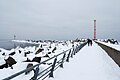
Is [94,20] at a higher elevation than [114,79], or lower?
higher

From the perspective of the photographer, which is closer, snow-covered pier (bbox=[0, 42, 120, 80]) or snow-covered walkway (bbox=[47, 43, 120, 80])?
snow-covered pier (bbox=[0, 42, 120, 80])

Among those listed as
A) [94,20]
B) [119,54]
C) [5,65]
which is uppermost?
[94,20]

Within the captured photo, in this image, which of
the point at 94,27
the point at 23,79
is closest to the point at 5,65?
the point at 23,79

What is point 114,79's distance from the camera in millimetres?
8516

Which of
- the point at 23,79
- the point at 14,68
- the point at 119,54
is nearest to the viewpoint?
the point at 23,79

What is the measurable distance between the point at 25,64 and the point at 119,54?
581 centimetres

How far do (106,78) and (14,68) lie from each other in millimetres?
6518

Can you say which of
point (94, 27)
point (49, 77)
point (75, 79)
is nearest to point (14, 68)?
point (49, 77)

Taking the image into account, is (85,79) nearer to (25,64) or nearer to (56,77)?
(56,77)

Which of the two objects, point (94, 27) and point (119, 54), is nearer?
point (119, 54)

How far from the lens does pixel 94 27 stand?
365ft

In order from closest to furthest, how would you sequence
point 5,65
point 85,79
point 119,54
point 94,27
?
point 85,79 → point 119,54 → point 5,65 → point 94,27

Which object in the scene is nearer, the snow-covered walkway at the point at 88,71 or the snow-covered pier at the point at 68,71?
the snow-covered pier at the point at 68,71

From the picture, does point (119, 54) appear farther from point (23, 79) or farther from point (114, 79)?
point (23, 79)
